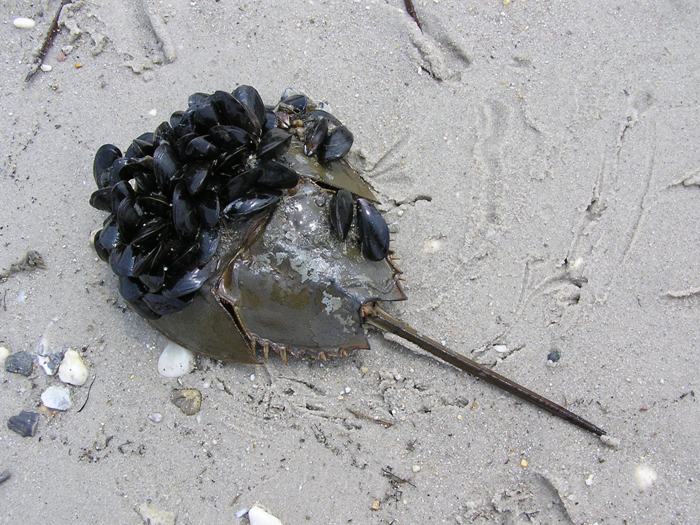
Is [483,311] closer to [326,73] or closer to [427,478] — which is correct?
[427,478]

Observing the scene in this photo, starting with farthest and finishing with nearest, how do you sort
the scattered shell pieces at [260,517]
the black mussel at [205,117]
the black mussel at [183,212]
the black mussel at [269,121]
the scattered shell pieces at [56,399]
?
the scattered shell pieces at [56,399] < the black mussel at [269,121] < the scattered shell pieces at [260,517] < the black mussel at [205,117] < the black mussel at [183,212]

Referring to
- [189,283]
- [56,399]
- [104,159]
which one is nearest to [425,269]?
[189,283]

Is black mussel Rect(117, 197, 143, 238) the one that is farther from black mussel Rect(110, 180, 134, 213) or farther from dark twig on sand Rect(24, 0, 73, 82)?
dark twig on sand Rect(24, 0, 73, 82)

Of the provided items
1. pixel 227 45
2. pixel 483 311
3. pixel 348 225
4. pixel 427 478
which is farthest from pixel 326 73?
pixel 427 478

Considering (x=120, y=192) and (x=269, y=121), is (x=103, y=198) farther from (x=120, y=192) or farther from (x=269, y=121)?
(x=269, y=121)

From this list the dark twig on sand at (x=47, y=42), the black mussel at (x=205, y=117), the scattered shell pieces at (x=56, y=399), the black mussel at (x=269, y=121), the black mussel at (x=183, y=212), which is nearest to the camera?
the black mussel at (x=183, y=212)

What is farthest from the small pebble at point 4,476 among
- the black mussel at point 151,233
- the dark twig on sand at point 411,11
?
the dark twig on sand at point 411,11

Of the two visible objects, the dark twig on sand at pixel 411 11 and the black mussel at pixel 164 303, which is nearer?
the black mussel at pixel 164 303

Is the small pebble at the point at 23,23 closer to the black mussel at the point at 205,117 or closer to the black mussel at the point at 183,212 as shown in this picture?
the black mussel at the point at 205,117

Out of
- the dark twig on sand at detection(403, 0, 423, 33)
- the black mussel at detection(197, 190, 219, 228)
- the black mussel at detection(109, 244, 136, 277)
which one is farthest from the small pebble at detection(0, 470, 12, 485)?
the dark twig on sand at detection(403, 0, 423, 33)
